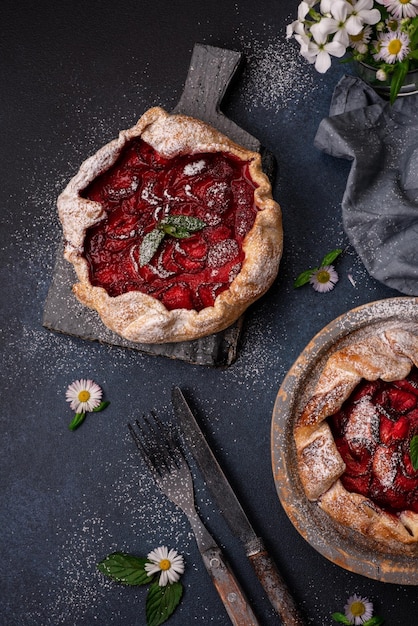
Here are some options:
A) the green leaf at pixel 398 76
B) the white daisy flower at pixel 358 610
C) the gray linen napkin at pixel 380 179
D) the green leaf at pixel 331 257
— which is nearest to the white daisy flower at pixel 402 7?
the green leaf at pixel 398 76

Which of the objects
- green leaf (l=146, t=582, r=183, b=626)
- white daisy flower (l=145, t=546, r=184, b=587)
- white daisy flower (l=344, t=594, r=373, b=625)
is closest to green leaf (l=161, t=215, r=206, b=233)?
white daisy flower (l=145, t=546, r=184, b=587)

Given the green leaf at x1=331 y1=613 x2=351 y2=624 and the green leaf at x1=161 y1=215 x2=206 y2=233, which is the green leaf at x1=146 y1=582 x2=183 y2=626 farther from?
the green leaf at x1=161 y1=215 x2=206 y2=233

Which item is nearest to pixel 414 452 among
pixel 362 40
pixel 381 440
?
pixel 381 440

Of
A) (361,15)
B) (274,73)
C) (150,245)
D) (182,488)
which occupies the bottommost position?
(182,488)

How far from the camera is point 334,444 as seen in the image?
255 centimetres

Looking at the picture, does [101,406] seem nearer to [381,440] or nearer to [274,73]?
[381,440]

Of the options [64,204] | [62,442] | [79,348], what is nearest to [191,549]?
[62,442]

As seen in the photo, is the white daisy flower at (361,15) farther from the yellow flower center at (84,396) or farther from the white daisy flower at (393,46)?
the yellow flower center at (84,396)

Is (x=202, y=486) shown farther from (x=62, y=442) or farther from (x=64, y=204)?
(x=64, y=204)

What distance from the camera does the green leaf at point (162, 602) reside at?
2.92 m

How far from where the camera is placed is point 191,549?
295cm

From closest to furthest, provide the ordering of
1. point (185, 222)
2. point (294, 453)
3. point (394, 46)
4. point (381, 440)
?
1. point (394, 46)
2. point (381, 440)
3. point (185, 222)
4. point (294, 453)

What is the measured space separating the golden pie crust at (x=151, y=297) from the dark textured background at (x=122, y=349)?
30 cm

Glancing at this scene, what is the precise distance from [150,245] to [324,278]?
0.67 m
